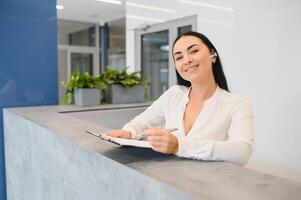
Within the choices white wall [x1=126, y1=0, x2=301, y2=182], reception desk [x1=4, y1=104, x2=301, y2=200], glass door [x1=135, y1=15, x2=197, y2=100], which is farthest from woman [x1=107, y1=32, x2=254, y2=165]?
glass door [x1=135, y1=15, x2=197, y2=100]

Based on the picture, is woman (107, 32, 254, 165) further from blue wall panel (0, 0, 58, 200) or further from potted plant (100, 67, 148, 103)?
blue wall panel (0, 0, 58, 200)

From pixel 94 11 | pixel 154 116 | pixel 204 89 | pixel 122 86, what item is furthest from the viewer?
pixel 94 11

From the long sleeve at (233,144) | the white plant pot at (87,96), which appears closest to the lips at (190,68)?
the long sleeve at (233,144)

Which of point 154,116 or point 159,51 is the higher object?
point 159,51

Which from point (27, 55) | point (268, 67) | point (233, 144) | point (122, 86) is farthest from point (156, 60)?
point (233, 144)

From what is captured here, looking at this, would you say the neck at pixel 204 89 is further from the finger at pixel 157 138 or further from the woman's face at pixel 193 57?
the finger at pixel 157 138

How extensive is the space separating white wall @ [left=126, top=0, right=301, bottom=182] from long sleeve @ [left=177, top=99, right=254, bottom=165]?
173cm

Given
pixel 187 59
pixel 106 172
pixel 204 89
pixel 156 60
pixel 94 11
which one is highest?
pixel 94 11

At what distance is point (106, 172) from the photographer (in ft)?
2.84

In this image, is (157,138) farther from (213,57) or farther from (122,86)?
(122,86)

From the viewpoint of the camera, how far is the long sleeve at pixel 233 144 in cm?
87

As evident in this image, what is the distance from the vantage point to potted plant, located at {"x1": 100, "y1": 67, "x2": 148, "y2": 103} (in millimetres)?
2434

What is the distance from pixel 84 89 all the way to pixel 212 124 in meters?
1.27

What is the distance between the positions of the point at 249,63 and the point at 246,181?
8.83ft
